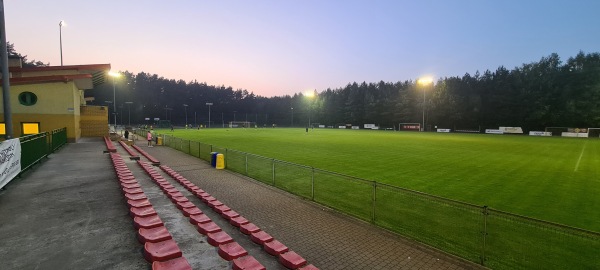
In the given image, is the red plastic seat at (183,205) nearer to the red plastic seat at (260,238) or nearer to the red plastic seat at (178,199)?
the red plastic seat at (178,199)

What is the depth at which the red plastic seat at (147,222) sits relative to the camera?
277 inches

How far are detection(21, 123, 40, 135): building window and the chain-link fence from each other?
1058 inches

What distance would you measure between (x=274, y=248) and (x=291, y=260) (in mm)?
672

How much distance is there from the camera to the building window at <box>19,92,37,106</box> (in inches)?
1027

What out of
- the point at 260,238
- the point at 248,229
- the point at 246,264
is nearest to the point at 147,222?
the point at 248,229

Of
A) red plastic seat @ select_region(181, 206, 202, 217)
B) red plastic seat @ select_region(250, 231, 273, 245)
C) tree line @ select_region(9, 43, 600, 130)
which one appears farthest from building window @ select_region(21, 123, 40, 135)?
tree line @ select_region(9, 43, 600, 130)

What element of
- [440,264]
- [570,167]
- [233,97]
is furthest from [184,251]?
[233,97]

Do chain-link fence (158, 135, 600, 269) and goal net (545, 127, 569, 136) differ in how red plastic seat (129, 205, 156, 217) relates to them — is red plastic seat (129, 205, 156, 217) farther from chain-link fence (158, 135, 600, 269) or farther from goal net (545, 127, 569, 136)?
goal net (545, 127, 569, 136)

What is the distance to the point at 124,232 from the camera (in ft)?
23.4

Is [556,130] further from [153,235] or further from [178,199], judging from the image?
[153,235]

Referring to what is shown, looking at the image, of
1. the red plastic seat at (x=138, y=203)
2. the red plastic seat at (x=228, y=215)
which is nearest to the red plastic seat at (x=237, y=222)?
the red plastic seat at (x=228, y=215)

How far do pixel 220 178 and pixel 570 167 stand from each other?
23.0 metres

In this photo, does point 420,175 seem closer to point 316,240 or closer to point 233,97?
point 316,240

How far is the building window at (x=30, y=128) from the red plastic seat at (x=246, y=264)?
31267mm
